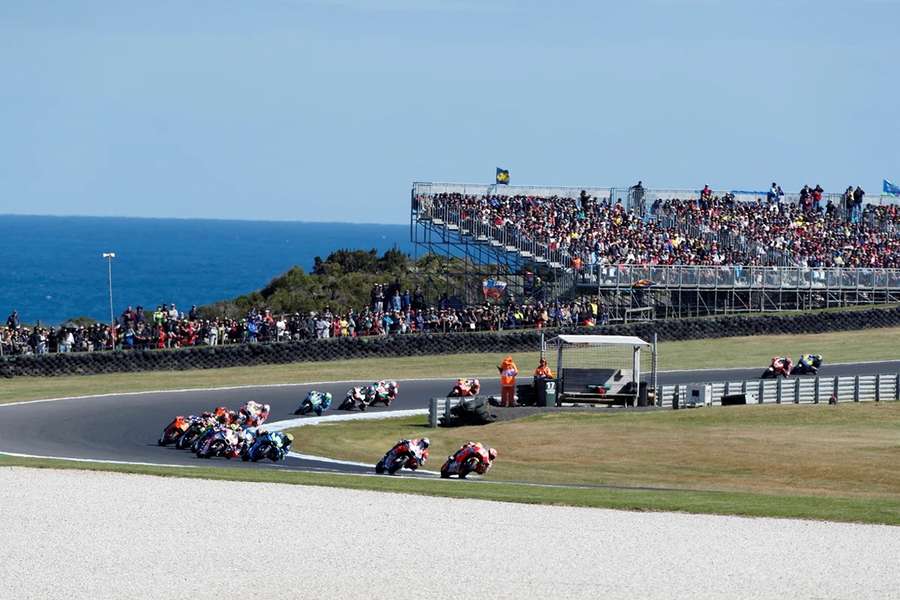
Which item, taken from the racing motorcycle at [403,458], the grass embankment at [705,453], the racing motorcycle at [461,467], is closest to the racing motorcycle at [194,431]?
the grass embankment at [705,453]

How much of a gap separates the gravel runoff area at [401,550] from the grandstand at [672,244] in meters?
34.8

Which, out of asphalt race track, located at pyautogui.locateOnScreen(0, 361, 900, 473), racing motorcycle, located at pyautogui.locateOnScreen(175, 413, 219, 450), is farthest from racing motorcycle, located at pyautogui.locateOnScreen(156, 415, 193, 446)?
asphalt race track, located at pyautogui.locateOnScreen(0, 361, 900, 473)

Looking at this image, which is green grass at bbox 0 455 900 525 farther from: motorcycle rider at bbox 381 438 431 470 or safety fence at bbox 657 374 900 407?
safety fence at bbox 657 374 900 407

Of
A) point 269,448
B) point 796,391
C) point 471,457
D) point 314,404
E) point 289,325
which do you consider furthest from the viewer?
point 289,325

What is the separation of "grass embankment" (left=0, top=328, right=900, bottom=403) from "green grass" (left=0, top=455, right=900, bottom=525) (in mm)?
16749

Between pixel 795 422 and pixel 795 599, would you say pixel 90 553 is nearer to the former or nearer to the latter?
pixel 795 599

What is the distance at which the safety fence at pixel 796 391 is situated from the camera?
37188mm

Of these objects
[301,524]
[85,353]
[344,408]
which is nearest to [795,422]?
[344,408]

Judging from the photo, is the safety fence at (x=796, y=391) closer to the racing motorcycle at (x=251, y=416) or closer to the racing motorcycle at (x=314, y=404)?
the racing motorcycle at (x=314, y=404)

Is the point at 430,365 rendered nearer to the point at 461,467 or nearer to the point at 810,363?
the point at 810,363

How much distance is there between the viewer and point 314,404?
3738cm

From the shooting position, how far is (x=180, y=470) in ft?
83.8

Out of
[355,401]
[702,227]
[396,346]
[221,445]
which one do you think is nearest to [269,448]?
[221,445]

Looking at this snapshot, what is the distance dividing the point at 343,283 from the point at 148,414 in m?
45.1
